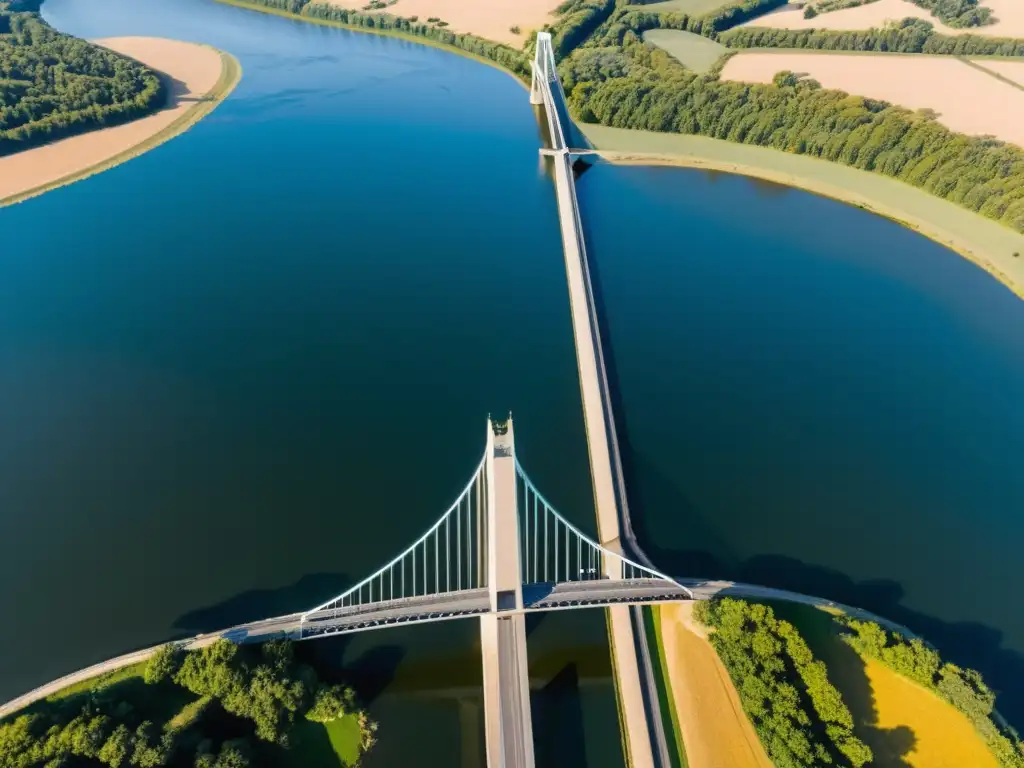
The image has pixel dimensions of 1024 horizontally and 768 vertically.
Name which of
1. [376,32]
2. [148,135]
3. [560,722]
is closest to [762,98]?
[376,32]

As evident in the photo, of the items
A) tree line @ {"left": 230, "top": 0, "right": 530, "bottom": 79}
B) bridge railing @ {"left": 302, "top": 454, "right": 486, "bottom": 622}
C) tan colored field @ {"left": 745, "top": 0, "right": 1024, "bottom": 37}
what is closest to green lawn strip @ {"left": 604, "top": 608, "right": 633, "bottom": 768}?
bridge railing @ {"left": 302, "top": 454, "right": 486, "bottom": 622}

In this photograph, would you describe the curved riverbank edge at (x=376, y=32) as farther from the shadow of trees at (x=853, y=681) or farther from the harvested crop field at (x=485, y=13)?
the shadow of trees at (x=853, y=681)

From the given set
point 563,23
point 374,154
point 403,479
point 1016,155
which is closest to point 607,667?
point 403,479

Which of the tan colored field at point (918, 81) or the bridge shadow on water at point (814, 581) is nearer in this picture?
the bridge shadow on water at point (814, 581)

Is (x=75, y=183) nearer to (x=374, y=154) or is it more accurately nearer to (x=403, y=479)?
(x=374, y=154)

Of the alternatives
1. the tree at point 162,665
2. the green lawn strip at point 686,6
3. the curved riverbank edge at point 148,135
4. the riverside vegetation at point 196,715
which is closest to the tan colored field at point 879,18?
the green lawn strip at point 686,6

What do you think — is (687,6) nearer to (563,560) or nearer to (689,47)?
(689,47)
